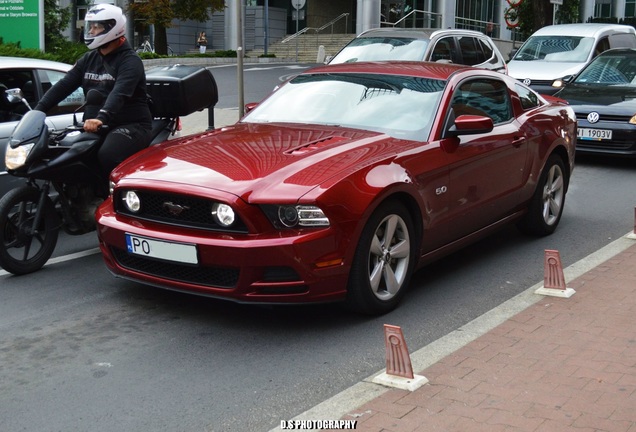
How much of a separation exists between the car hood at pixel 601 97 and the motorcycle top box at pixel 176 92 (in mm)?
6519

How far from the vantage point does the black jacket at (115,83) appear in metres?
6.98

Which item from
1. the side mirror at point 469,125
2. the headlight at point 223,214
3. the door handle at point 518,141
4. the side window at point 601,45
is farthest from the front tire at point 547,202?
the side window at point 601,45

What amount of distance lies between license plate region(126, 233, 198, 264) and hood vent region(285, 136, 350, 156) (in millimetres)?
952

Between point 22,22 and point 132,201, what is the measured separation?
31.3ft

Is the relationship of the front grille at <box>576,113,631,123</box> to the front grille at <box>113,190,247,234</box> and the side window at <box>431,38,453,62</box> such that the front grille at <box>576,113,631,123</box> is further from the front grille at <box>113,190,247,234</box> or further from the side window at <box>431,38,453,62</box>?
the front grille at <box>113,190,247,234</box>

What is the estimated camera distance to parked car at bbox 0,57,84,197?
26.7 feet

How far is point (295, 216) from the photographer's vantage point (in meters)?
5.21

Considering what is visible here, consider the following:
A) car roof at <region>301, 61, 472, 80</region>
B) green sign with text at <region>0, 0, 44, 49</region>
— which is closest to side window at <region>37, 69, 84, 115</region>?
car roof at <region>301, 61, 472, 80</region>

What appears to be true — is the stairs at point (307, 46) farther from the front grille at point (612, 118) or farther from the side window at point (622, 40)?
the front grille at point (612, 118)

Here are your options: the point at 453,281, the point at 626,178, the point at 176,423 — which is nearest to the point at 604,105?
the point at 626,178

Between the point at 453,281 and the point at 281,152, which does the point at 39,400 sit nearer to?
the point at 281,152

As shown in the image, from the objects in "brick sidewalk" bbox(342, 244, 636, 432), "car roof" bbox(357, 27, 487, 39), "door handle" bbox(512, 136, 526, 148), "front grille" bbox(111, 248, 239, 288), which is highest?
"car roof" bbox(357, 27, 487, 39)

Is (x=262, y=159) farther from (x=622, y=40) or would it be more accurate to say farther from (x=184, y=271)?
(x=622, y=40)

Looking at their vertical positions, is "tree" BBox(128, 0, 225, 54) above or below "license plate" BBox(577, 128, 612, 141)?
above
